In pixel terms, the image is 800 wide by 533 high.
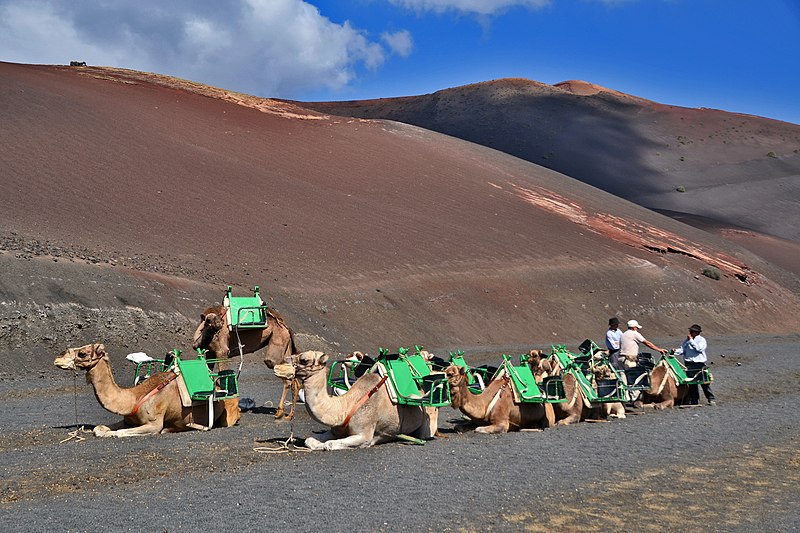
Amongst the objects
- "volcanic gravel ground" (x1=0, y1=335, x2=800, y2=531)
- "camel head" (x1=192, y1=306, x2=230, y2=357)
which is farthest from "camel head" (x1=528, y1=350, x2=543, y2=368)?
"camel head" (x1=192, y1=306, x2=230, y2=357)

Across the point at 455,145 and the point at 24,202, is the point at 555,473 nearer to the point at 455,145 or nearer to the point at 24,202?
the point at 24,202

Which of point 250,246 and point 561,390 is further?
point 250,246

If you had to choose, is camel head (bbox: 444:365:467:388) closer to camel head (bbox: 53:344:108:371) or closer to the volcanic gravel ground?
the volcanic gravel ground

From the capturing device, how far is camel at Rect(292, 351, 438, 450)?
11.1m

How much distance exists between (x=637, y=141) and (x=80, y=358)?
344 feet

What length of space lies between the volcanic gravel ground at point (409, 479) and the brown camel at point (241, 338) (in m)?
1.52

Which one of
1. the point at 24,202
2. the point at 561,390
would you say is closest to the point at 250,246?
the point at 24,202

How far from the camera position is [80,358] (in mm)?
11961

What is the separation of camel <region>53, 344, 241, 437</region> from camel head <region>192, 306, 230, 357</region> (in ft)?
9.94

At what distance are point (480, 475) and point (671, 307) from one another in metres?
36.5

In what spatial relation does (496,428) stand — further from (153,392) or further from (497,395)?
(153,392)

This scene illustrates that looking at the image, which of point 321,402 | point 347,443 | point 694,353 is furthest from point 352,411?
point 694,353

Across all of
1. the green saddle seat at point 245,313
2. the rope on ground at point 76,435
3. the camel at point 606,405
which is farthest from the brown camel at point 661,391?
the rope on ground at point 76,435

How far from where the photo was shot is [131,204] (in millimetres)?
38031
